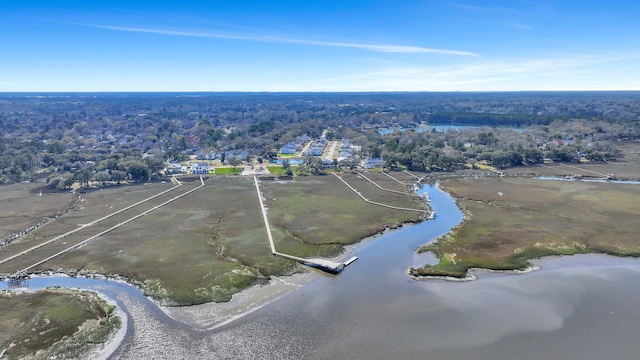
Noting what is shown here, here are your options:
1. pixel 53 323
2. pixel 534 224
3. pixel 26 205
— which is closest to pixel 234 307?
pixel 53 323

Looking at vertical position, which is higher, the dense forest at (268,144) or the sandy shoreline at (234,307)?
the dense forest at (268,144)

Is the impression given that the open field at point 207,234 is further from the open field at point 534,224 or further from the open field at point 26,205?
the open field at point 534,224

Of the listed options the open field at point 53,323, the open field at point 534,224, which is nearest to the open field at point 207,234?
the open field at point 53,323

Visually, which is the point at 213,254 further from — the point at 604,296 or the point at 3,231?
the point at 604,296

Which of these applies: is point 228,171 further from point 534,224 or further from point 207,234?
point 534,224

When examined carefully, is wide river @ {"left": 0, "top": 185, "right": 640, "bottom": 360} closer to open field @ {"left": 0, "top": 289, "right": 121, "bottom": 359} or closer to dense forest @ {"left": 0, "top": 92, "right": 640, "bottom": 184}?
open field @ {"left": 0, "top": 289, "right": 121, "bottom": 359}

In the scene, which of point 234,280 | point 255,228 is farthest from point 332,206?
point 234,280
